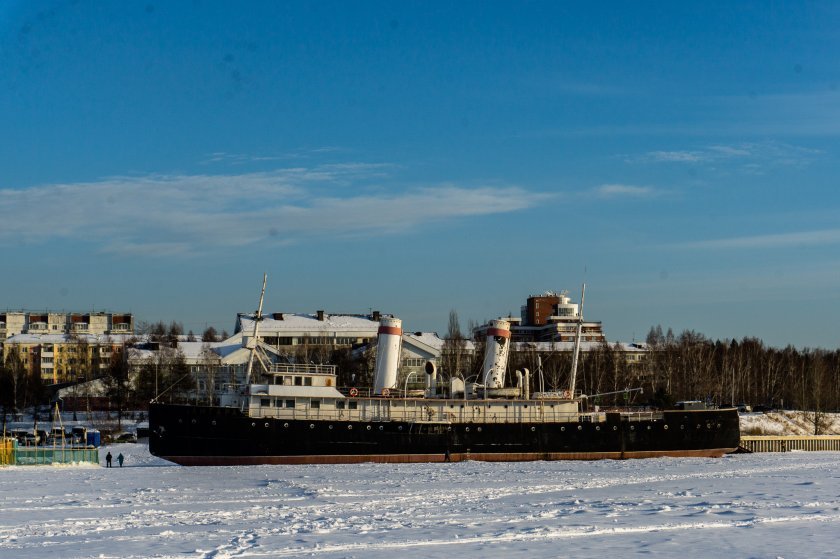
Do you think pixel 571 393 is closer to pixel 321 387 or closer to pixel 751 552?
pixel 321 387

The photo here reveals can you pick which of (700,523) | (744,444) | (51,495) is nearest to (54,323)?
(744,444)

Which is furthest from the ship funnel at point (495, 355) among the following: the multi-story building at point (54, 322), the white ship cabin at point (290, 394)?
the multi-story building at point (54, 322)

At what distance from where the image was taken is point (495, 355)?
57031 millimetres

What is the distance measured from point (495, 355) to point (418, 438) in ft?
22.9

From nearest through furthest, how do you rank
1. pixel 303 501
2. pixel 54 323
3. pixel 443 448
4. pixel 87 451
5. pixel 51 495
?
pixel 303 501, pixel 51 495, pixel 87 451, pixel 443 448, pixel 54 323

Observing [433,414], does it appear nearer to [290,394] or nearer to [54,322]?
[290,394]

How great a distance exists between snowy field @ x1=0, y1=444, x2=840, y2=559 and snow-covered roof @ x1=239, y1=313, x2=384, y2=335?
66692mm

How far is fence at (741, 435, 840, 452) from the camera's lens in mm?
68812

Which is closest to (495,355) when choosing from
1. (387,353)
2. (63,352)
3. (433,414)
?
(433,414)

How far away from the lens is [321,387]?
5225 centimetres

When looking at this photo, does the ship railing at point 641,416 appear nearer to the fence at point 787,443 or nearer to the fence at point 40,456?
the fence at point 787,443

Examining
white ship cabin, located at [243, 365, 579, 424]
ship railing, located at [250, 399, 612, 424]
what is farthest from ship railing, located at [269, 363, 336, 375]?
ship railing, located at [250, 399, 612, 424]

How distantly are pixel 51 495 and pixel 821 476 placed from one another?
26873mm

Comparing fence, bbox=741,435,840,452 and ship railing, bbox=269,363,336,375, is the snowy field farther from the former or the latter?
fence, bbox=741,435,840,452
